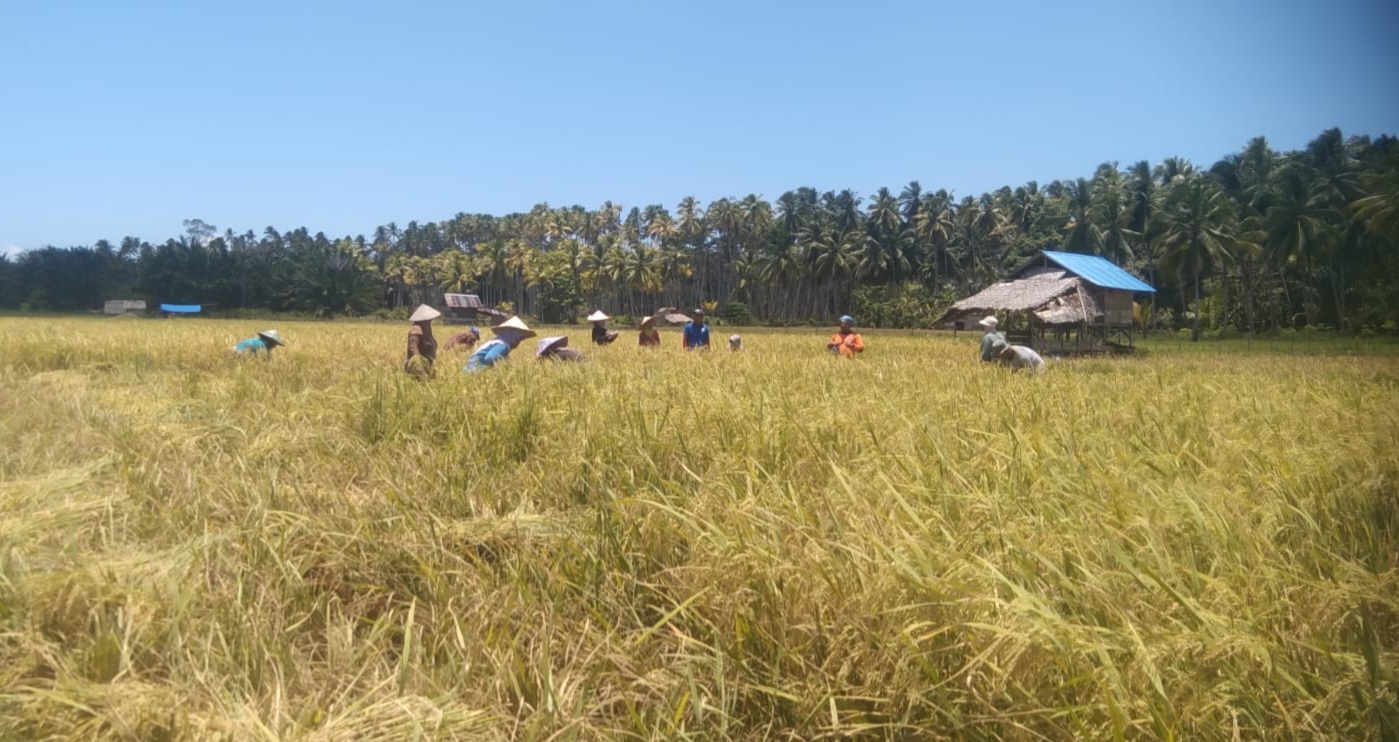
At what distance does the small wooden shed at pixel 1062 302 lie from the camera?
21047mm

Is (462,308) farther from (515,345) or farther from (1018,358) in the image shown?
(1018,358)

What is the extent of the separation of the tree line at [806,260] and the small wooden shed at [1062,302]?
26.6 feet

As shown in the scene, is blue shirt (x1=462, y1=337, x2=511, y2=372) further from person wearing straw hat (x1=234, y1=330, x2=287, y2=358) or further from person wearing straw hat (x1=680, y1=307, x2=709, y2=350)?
person wearing straw hat (x1=680, y1=307, x2=709, y2=350)

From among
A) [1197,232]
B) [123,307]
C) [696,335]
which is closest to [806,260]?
[1197,232]

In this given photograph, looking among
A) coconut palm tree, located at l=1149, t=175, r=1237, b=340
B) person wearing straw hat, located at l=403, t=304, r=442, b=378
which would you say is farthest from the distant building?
coconut palm tree, located at l=1149, t=175, r=1237, b=340

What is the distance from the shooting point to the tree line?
3550 cm

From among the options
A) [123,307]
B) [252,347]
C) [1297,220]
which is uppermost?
[1297,220]

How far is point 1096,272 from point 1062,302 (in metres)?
4.56

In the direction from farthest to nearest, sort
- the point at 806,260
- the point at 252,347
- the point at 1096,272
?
1. the point at 806,260
2. the point at 1096,272
3. the point at 252,347

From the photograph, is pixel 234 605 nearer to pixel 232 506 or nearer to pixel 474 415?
pixel 232 506

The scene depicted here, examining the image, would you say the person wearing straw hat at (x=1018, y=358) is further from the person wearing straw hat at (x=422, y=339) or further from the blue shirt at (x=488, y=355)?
the person wearing straw hat at (x=422, y=339)

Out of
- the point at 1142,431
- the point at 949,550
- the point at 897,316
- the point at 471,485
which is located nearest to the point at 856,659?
the point at 949,550

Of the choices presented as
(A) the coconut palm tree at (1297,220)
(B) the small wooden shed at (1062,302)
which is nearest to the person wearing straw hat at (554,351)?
(B) the small wooden shed at (1062,302)

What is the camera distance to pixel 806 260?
178 ft
